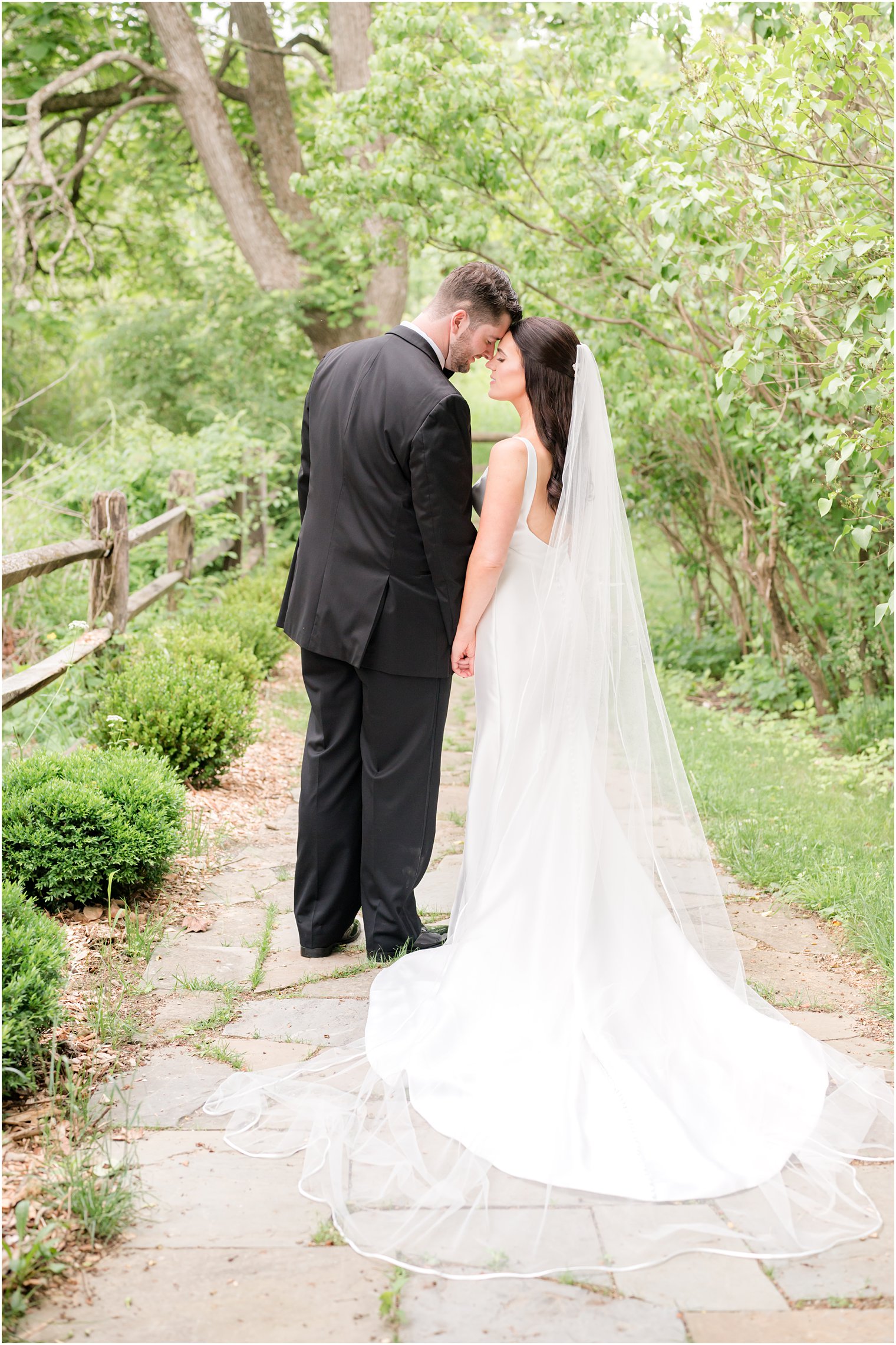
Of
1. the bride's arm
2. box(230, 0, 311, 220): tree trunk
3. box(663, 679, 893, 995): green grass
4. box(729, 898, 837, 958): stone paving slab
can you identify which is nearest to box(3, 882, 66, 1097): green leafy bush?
the bride's arm

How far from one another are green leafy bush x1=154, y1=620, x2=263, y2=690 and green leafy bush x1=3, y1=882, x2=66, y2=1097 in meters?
2.90

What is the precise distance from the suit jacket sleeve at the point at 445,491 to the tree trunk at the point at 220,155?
9.40 metres

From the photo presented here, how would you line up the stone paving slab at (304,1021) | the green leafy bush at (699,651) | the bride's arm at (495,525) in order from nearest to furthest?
1. the stone paving slab at (304,1021)
2. the bride's arm at (495,525)
3. the green leafy bush at (699,651)

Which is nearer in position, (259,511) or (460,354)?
(460,354)

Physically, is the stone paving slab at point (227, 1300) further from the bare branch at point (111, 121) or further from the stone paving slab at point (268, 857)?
the bare branch at point (111, 121)

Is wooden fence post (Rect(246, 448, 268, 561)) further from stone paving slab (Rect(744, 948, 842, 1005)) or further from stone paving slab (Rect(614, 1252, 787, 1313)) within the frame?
stone paving slab (Rect(614, 1252, 787, 1313))

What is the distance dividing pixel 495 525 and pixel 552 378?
1.52 ft

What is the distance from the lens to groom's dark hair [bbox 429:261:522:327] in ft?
11.0

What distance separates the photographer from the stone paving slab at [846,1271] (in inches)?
81.4

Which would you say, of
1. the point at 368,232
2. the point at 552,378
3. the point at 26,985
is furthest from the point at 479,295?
the point at 368,232

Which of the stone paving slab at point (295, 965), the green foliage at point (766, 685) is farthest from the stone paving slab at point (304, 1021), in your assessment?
the green foliage at point (766, 685)

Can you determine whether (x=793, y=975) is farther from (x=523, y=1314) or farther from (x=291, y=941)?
(x=523, y=1314)

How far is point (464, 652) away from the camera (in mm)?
3453

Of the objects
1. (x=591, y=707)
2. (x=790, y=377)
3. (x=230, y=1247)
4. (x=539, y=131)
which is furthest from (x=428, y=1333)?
(x=539, y=131)
